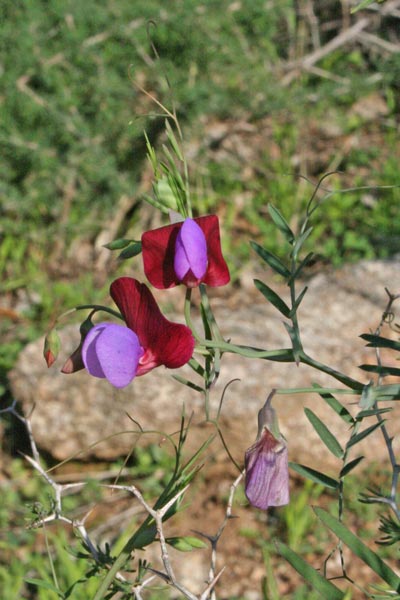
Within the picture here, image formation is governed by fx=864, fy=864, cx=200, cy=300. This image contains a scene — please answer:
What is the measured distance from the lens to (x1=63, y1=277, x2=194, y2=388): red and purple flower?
63 centimetres

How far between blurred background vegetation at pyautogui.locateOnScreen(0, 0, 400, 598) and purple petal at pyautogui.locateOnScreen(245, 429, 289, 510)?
67.9 inches

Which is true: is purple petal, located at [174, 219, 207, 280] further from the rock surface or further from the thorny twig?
the rock surface

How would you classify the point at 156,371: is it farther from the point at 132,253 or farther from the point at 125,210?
the point at 132,253

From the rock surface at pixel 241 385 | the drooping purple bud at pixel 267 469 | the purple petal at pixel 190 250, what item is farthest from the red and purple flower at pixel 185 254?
the rock surface at pixel 241 385

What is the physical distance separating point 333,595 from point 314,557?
4.78 feet

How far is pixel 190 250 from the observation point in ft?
2.11

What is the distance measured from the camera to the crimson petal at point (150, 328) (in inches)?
25.0

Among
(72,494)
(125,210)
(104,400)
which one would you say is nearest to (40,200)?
(125,210)

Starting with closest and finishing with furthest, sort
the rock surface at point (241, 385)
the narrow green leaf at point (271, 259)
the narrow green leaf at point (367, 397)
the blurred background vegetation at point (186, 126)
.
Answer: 1. the narrow green leaf at point (367, 397)
2. the narrow green leaf at point (271, 259)
3. the rock surface at point (241, 385)
4. the blurred background vegetation at point (186, 126)

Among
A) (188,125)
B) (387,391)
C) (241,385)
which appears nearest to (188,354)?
(387,391)

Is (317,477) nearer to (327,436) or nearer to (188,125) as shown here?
(327,436)

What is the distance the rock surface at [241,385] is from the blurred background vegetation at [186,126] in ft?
0.68

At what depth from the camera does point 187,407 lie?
2102mm

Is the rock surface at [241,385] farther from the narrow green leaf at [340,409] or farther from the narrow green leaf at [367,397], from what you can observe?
the narrow green leaf at [367,397]
